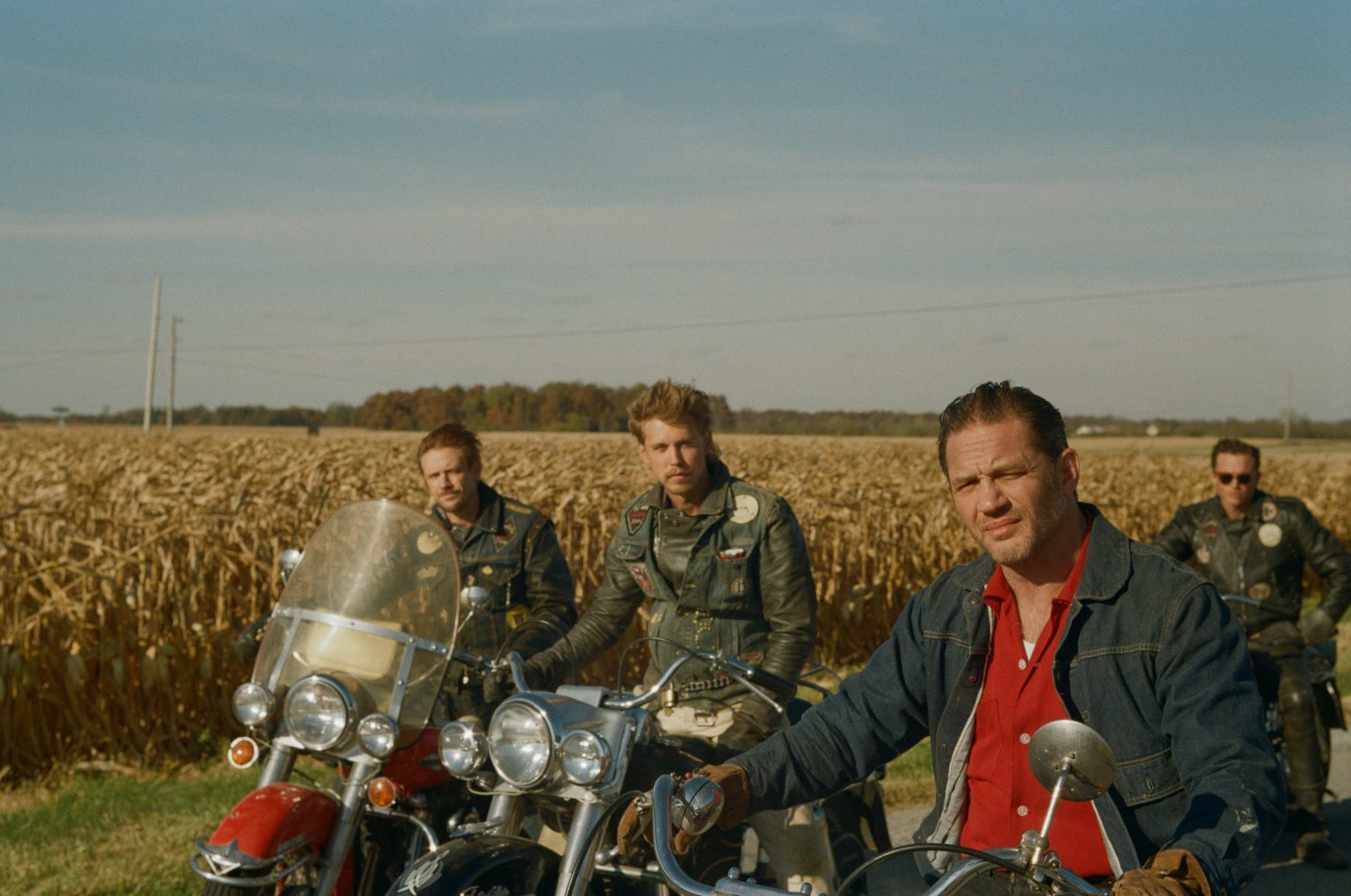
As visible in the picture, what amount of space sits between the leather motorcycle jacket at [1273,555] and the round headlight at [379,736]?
4.99 m

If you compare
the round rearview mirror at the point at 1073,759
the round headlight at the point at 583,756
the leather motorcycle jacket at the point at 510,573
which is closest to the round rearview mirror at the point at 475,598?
the round headlight at the point at 583,756

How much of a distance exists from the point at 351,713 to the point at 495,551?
1.88 metres

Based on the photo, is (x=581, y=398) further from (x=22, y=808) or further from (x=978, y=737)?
(x=978, y=737)

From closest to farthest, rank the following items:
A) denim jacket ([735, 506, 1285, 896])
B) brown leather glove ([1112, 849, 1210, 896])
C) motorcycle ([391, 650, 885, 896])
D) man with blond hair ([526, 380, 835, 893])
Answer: brown leather glove ([1112, 849, 1210, 896]) < denim jacket ([735, 506, 1285, 896]) < motorcycle ([391, 650, 885, 896]) < man with blond hair ([526, 380, 835, 893])

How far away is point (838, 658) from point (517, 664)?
Result: 866 centimetres

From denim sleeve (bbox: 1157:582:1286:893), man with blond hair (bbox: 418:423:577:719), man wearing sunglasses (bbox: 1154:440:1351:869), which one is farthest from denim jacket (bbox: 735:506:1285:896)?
man wearing sunglasses (bbox: 1154:440:1351:869)

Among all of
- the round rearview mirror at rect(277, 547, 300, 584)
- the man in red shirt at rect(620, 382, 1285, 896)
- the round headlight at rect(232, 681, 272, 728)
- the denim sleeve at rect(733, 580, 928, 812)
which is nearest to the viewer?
the man in red shirt at rect(620, 382, 1285, 896)

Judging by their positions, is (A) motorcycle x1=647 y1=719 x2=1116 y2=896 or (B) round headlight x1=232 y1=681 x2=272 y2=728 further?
(B) round headlight x1=232 y1=681 x2=272 y2=728

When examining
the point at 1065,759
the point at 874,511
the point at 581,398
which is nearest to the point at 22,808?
the point at 1065,759

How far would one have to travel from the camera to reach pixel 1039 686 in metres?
2.89

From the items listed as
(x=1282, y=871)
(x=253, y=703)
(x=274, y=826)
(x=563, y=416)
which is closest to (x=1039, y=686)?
(x=274, y=826)

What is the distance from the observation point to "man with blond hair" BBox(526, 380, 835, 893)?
16.0 ft

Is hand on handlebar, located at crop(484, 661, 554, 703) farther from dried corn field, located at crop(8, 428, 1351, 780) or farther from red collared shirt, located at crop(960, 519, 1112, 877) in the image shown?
dried corn field, located at crop(8, 428, 1351, 780)

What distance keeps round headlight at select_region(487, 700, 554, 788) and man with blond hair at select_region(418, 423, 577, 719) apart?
2.37 m
